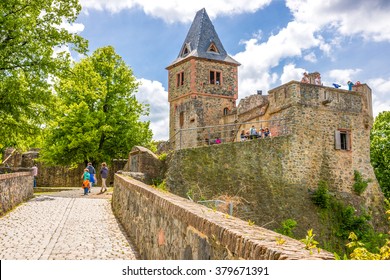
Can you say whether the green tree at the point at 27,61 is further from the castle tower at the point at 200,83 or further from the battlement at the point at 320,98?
the castle tower at the point at 200,83

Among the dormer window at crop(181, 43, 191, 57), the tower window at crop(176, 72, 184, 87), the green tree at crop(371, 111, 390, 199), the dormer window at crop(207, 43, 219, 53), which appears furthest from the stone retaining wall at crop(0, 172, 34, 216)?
the green tree at crop(371, 111, 390, 199)

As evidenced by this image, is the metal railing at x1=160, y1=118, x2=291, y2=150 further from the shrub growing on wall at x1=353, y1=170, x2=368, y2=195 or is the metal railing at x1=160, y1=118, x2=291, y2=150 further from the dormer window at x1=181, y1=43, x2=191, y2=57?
the dormer window at x1=181, y1=43, x2=191, y2=57

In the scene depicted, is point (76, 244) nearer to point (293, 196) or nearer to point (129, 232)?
point (129, 232)

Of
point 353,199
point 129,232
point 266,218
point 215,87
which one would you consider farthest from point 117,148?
point 129,232

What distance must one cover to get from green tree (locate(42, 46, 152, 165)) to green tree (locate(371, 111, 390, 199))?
20723 mm

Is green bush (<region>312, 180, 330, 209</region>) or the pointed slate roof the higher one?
the pointed slate roof

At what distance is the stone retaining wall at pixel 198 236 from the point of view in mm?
3141

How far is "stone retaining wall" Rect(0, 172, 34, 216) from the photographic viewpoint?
13.7 metres

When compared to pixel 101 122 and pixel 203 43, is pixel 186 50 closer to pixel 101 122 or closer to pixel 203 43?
pixel 203 43

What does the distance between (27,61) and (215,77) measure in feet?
71.7

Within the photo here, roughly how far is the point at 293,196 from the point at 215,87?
17.8 metres

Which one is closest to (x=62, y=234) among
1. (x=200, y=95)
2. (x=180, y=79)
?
(x=200, y=95)

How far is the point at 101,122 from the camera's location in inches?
1140

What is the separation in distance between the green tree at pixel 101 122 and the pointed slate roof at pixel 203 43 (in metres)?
8.12
